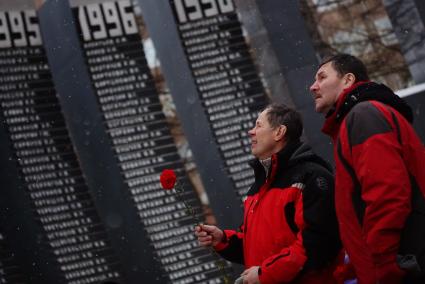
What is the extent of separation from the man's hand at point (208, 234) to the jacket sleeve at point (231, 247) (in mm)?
33

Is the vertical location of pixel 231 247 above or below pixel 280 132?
below

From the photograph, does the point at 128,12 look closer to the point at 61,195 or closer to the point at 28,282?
the point at 61,195

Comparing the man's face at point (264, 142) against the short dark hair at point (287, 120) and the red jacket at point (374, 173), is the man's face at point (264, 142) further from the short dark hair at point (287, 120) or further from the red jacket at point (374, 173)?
the red jacket at point (374, 173)

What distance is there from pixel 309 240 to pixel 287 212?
18 centimetres

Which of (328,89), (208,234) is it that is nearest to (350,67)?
(328,89)

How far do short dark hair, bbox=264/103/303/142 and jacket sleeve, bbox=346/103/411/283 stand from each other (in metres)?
0.90

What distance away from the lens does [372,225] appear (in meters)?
→ 2.49

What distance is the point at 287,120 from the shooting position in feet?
11.4

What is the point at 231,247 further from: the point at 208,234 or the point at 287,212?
the point at 287,212

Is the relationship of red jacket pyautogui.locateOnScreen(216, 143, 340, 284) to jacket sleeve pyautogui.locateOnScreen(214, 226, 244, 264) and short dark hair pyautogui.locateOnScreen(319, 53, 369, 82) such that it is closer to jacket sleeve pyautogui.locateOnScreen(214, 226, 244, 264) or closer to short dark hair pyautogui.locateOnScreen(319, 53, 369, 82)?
jacket sleeve pyautogui.locateOnScreen(214, 226, 244, 264)

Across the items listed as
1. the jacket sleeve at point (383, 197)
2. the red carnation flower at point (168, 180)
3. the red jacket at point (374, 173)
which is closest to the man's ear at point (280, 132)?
the red carnation flower at point (168, 180)

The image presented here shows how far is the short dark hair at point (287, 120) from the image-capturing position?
11.4 ft

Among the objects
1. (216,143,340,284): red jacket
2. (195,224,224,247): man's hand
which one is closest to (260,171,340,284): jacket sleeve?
(216,143,340,284): red jacket

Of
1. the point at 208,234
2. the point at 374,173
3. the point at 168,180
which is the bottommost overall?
the point at 208,234
